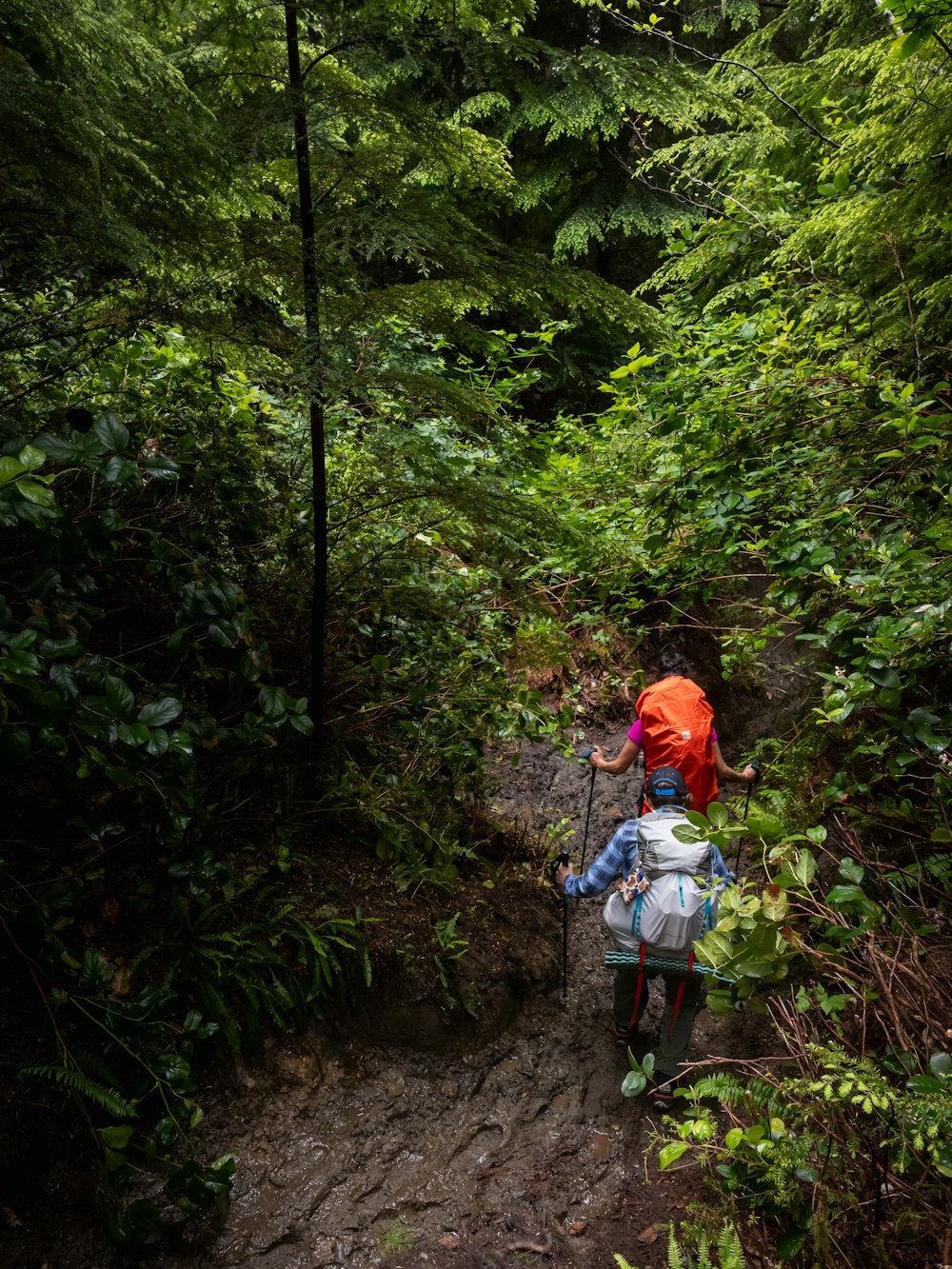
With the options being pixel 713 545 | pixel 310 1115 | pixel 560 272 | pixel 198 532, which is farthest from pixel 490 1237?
pixel 560 272

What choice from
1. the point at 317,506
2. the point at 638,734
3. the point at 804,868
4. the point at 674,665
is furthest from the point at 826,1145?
the point at 317,506

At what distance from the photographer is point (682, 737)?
4441 mm

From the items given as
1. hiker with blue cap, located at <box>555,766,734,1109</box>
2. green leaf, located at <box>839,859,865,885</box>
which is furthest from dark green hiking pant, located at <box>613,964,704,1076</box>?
green leaf, located at <box>839,859,865,885</box>

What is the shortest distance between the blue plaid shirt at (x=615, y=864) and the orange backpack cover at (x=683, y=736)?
1.25 feet

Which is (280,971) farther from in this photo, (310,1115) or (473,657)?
(473,657)

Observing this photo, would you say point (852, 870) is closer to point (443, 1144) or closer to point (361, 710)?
point (443, 1144)

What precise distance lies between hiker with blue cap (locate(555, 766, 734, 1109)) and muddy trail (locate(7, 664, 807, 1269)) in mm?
403

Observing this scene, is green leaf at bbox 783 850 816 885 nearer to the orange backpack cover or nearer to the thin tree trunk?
the orange backpack cover

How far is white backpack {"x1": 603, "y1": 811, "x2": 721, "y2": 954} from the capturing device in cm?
405

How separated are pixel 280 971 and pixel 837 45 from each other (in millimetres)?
8782

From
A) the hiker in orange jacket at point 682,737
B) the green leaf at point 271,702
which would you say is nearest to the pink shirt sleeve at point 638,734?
the hiker in orange jacket at point 682,737

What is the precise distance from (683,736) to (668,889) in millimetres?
903

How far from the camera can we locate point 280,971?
3469 millimetres

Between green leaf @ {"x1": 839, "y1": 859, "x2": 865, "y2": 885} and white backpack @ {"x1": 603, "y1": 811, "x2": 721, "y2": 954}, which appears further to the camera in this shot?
white backpack @ {"x1": 603, "y1": 811, "x2": 721, "y2": 954}
